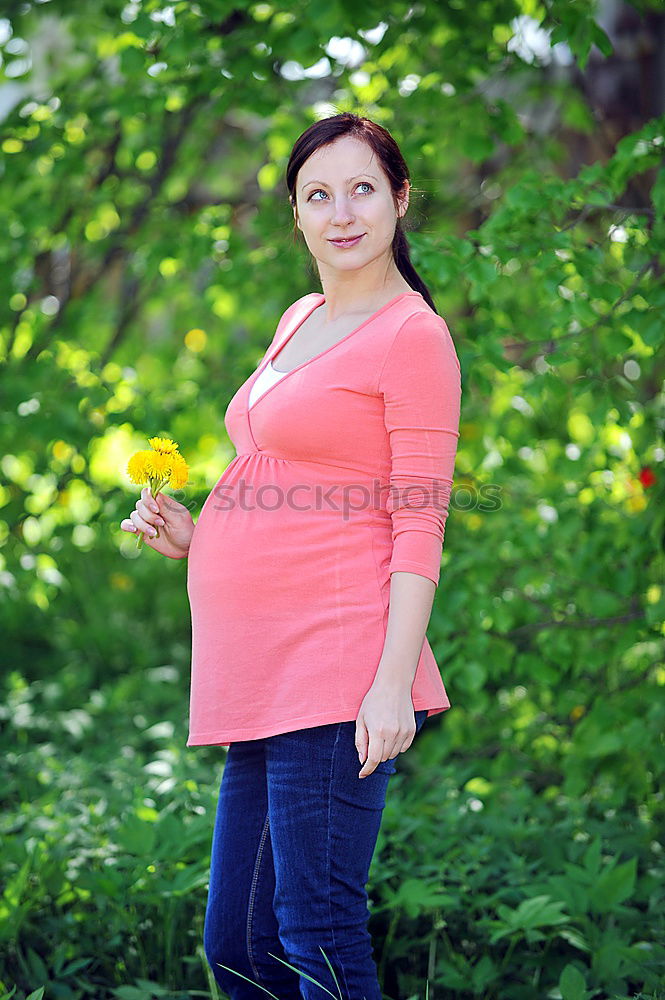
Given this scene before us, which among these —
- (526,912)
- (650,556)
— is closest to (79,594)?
(650,556)

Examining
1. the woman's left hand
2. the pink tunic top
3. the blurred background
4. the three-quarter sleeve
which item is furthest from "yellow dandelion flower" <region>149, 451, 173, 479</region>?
the blurred background

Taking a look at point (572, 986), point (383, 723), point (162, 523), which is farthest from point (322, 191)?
point (572, 986)

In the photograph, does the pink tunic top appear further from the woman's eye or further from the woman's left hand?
the woman's eye

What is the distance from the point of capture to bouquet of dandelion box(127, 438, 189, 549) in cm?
153

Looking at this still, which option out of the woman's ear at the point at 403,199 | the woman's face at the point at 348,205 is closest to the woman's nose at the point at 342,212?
the woman's face at the point at 348,205

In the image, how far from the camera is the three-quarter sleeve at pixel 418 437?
1381 mm

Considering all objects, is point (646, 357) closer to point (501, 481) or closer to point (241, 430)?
point (501, 481)

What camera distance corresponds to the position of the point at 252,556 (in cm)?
147

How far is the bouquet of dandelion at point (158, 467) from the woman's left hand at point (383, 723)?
450 mm

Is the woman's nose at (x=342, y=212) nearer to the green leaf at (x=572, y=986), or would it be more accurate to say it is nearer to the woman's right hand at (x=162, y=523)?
the woman's right hand at (x=162, y=523)

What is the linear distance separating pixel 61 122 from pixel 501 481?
5.64 feet

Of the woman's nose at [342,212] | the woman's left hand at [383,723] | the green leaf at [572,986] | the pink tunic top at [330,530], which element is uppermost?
the woman's nose at [342,212]

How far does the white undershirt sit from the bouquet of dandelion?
0.15 meters

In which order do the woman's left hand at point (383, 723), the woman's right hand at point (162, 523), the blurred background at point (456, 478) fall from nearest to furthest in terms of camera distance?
the woman's left hand at point (383, 723)
the woman's right hand at point (162, 523)
the blurred background at point (456, 478)
